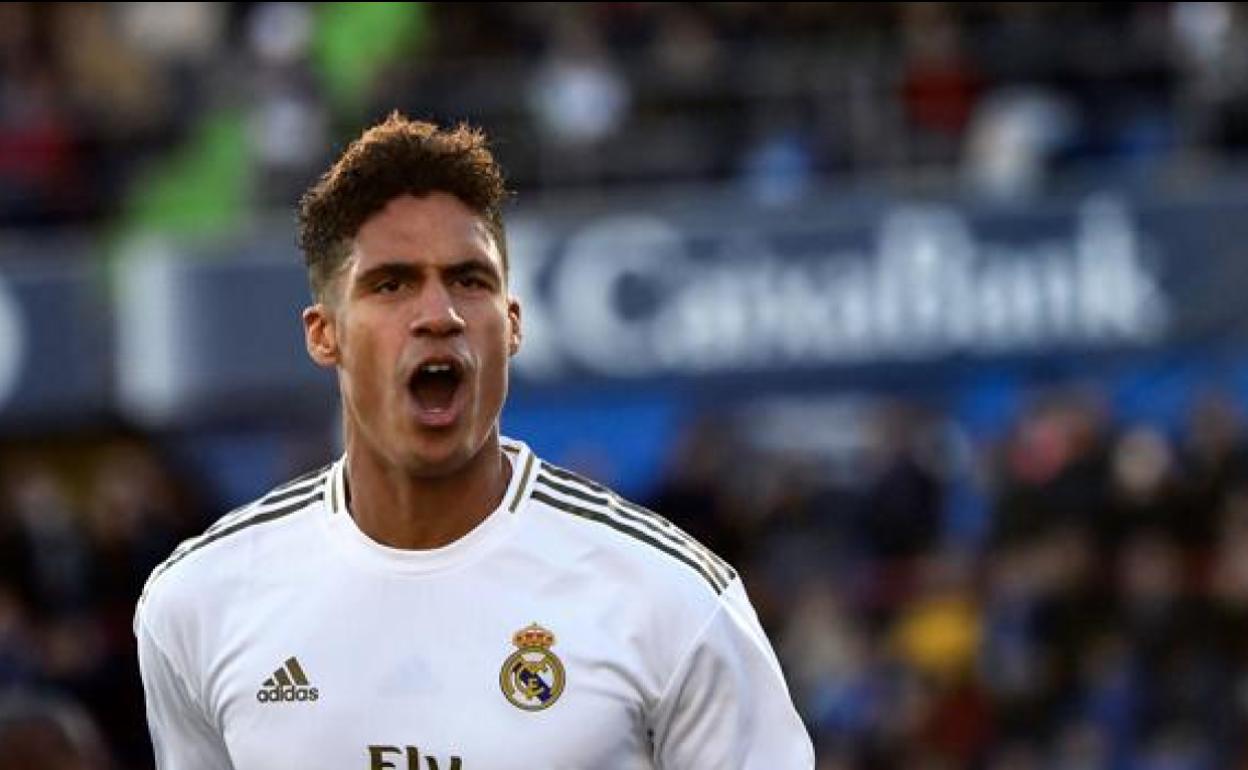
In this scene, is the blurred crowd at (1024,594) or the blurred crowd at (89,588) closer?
the blurred crowd at (1024,594)

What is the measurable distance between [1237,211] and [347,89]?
4.31 m

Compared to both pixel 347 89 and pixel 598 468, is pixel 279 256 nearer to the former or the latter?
pixel 347 89

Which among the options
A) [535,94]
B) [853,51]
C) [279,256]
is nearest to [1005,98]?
[853,51]

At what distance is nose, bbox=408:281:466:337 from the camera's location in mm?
4430

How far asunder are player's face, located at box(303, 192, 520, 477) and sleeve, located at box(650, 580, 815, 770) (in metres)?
0.46

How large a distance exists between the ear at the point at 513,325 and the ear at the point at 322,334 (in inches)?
10.4

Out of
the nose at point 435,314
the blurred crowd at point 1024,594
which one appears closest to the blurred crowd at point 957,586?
the blurred crowd at point 1024,594

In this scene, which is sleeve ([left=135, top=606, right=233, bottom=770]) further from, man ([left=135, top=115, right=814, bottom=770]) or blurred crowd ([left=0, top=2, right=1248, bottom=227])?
blurred crowd ([left=0, top=2, right=1248, bottom=227])

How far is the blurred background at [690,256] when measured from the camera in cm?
1384

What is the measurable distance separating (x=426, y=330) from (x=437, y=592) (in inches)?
17.2

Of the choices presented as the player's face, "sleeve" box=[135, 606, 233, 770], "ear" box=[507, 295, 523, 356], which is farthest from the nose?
"sleeve" box=[135, 606, 233, 770]

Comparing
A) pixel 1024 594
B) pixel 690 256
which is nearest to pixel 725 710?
pixel 1024 594

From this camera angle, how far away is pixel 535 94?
601 inches

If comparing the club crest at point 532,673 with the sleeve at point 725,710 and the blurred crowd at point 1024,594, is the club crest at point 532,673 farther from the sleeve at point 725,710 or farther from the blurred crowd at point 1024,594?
the blurred crowd at point 1024,594
